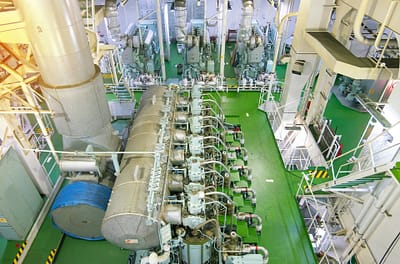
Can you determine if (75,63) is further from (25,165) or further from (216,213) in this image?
(216,213)

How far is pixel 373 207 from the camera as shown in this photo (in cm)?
575

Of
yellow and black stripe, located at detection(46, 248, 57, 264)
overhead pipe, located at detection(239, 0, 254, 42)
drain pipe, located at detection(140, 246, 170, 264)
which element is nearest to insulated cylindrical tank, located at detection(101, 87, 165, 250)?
drain pipe, located at detection(140, 246, 170, 264)

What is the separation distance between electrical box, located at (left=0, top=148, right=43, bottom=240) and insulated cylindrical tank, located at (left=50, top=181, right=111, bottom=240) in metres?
1.01

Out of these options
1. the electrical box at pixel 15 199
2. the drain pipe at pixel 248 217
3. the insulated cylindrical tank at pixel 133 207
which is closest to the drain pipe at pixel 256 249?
the drain pipe at pixel 248 217

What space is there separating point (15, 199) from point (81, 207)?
1.83 metres

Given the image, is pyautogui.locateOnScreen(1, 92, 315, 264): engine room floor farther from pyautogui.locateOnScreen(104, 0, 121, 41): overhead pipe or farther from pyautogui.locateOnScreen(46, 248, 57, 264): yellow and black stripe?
pyautogui.locateOnScreen(104, 0, 121, 41): overhead pipe

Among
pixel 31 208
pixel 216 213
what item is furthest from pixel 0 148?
pixel 216 213

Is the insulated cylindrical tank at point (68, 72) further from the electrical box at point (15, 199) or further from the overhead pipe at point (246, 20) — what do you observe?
the overhead pipe at point (246, 20)

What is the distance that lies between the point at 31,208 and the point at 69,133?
2.50 m

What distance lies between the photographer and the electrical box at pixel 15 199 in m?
6.26

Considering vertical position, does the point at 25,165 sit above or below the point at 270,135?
above

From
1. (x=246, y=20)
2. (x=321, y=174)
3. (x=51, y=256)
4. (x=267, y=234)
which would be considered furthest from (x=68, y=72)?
(x=246, y=20)

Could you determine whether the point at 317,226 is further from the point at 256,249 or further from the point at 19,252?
the point at 19,252

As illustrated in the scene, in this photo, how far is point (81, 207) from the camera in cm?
598
